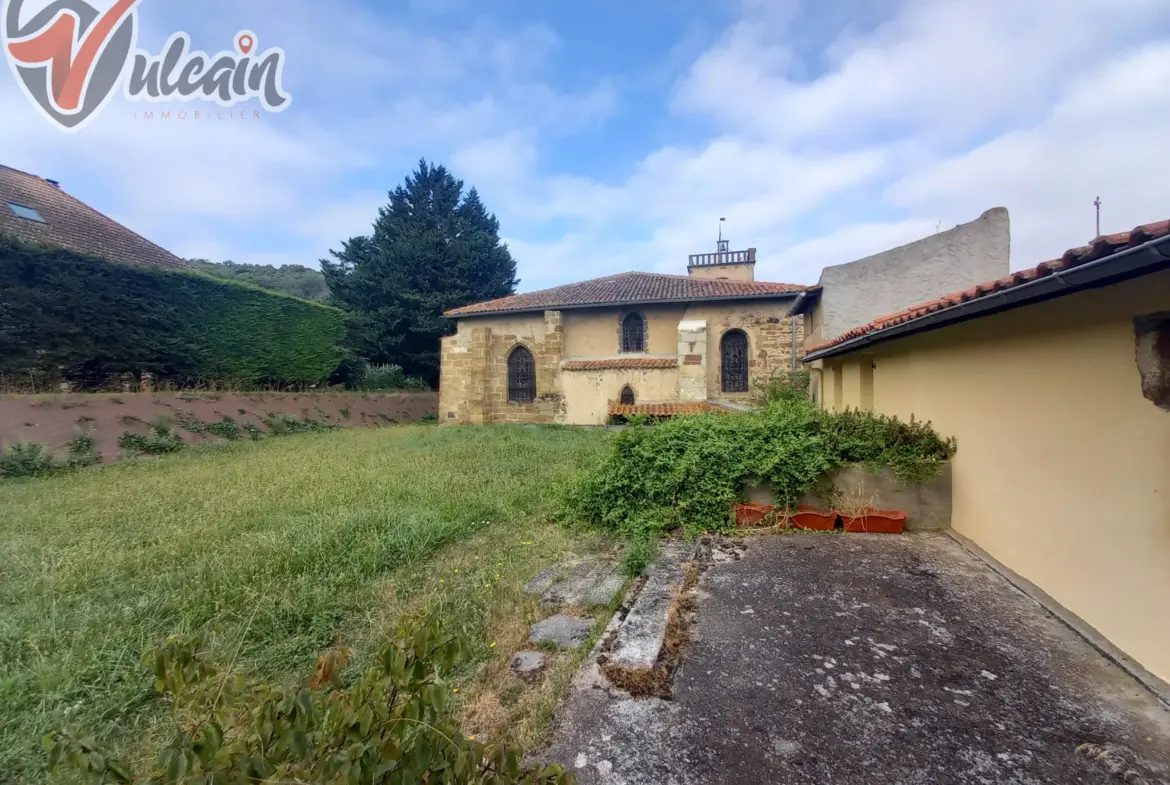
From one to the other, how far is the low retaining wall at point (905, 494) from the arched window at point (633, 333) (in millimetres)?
11932

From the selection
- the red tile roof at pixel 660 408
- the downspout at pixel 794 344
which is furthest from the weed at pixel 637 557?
the downspout at pixel 794 344

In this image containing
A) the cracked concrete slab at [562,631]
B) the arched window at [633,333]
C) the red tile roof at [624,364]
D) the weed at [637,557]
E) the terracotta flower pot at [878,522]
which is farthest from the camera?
the arched window at [633,333]

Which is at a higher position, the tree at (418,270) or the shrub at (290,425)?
the tree at (418,270)

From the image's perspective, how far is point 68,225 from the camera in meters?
13.9

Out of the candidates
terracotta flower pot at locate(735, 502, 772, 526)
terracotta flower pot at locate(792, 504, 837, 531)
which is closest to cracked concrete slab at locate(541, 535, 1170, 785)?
terracotta flower pot at locate(792, 504, 837, 531)

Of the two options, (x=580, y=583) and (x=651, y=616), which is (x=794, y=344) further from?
(x=651, y=616)

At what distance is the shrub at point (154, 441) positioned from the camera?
9570 millimetres

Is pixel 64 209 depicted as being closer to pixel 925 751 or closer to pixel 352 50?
pixel 352 50

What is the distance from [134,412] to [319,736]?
13.1 meters

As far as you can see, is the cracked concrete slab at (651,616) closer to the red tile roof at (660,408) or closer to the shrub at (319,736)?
the shrub at (319,736)

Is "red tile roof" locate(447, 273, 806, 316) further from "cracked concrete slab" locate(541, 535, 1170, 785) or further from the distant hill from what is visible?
the distant hill

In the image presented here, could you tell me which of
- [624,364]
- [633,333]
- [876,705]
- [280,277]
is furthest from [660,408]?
[280,277]

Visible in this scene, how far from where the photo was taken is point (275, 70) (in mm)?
7570

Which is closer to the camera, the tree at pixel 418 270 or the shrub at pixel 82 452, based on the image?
the shrub at pixel 82 452
